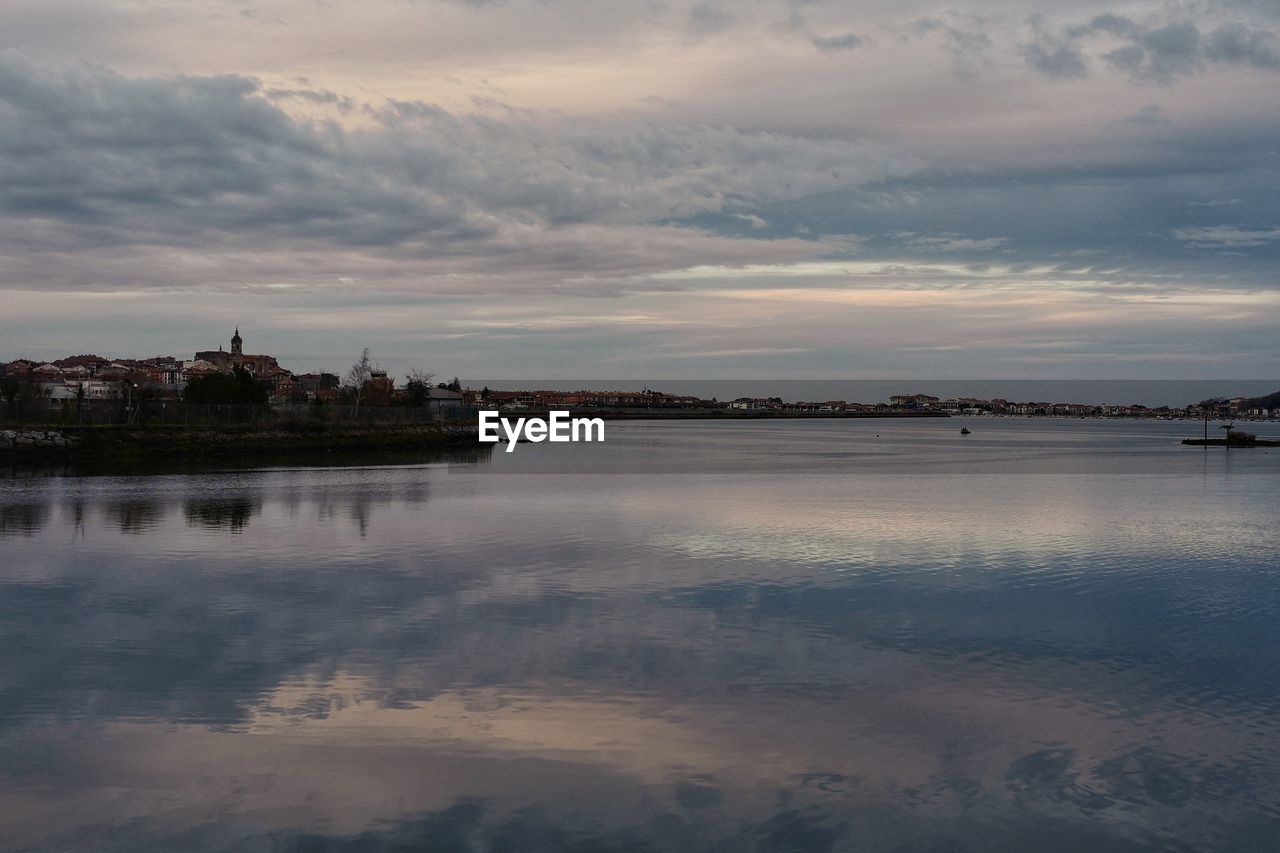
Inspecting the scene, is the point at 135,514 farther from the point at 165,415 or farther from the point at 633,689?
the point at 165,415

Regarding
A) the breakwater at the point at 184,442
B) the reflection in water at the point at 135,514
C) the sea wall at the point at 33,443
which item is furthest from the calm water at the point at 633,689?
the breakwater at the point at 184,442

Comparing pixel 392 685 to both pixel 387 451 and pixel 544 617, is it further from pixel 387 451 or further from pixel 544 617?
pixel 387 451

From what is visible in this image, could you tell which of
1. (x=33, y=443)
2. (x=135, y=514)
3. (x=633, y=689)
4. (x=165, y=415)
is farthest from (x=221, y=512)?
(x=165, y=415)

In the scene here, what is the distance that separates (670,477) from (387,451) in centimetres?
2820

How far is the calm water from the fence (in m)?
33.5

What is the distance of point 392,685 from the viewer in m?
10.7

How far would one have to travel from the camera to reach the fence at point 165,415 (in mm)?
53250

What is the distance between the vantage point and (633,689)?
10.7 meters

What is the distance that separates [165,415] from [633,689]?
5304 cm

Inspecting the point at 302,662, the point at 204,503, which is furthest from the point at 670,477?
the point at 302,662

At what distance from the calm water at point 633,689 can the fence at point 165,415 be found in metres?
33.5

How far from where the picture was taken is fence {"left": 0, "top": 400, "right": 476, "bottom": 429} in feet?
175

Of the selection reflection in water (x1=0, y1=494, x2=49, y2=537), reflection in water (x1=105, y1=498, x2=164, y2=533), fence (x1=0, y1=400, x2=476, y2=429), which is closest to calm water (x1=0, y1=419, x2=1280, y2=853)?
reflection in water (x1=0, y1=494, x2=49, y2=537)

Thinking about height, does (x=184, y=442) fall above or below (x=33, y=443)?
below
